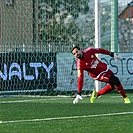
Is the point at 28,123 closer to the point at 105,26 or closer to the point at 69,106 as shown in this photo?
the point at 69,106

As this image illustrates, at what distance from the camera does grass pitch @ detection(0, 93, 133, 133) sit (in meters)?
10.5

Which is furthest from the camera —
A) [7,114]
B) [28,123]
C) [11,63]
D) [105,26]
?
[105,26]

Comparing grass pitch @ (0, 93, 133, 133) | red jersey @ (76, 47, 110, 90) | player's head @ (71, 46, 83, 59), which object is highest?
player's head @ (71, 46, 83, 59)

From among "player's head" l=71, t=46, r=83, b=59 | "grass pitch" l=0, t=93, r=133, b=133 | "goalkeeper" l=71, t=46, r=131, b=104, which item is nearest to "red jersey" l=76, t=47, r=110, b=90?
"goalkeeper" l=71, t=46, r=131, b=104

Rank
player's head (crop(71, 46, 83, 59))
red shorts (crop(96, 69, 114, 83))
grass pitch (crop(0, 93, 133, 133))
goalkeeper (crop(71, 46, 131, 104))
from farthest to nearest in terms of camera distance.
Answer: red shorts (crop(96, 69, 114, 83)), goalkeeper (crop(71, 46, 131, 104)), player's head (crop(71, 46, 83, 59)), grass pitch (crop(0, 93, 133, 133))

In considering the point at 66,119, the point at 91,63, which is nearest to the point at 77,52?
the point at 91,63

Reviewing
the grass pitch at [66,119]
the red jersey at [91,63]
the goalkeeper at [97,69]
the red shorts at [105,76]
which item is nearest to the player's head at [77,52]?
the goalkeeper at [97,69]

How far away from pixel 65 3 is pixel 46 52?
1937 millimetres

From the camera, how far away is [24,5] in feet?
73.2

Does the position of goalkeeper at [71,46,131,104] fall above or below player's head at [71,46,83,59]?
below

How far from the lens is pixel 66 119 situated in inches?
482

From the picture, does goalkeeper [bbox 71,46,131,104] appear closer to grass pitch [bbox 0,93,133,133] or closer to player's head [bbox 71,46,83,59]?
player's head [bbox 71,46,83,59]

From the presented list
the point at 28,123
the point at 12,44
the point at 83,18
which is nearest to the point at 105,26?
the point at 83,18

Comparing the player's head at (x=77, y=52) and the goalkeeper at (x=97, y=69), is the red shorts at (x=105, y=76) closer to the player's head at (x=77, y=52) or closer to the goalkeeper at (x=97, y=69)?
the goalkeeper at (x=97, y=69)
